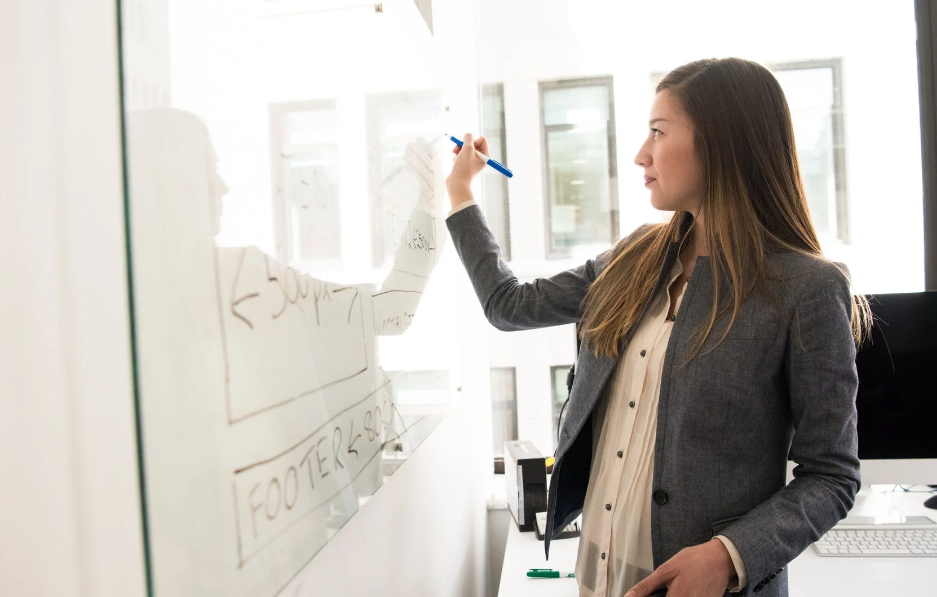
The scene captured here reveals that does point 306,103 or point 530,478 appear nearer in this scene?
point 306,103

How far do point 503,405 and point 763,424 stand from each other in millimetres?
1503

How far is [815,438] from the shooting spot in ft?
3.07

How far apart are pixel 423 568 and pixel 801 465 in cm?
72

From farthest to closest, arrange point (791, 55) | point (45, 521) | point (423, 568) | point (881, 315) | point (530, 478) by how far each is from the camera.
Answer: point (791, 55)
point (530, 478)
point (881, 315)
point (423, 568)
point (45, 521)

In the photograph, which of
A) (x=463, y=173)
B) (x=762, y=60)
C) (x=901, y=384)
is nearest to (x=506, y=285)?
(x=463, y=173)

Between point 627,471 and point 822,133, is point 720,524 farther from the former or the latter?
point 822,133

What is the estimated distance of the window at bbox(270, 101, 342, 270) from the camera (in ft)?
1.97

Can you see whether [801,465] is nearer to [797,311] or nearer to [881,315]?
[797,311]

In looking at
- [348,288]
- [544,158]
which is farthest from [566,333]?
[348,288]

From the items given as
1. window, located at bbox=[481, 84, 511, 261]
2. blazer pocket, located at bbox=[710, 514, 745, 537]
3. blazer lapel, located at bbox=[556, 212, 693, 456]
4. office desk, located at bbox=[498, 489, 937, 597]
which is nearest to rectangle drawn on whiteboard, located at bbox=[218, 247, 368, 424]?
blazer lapel, located at bbox=[556, 212, 693, 456]

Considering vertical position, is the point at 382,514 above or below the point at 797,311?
below

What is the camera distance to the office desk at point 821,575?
134 cm

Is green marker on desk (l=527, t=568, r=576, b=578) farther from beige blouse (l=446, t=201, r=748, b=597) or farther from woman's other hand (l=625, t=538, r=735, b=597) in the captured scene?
woman's other hand (l=625, t=538, r=735, b=597)

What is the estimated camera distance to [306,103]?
67 cm
